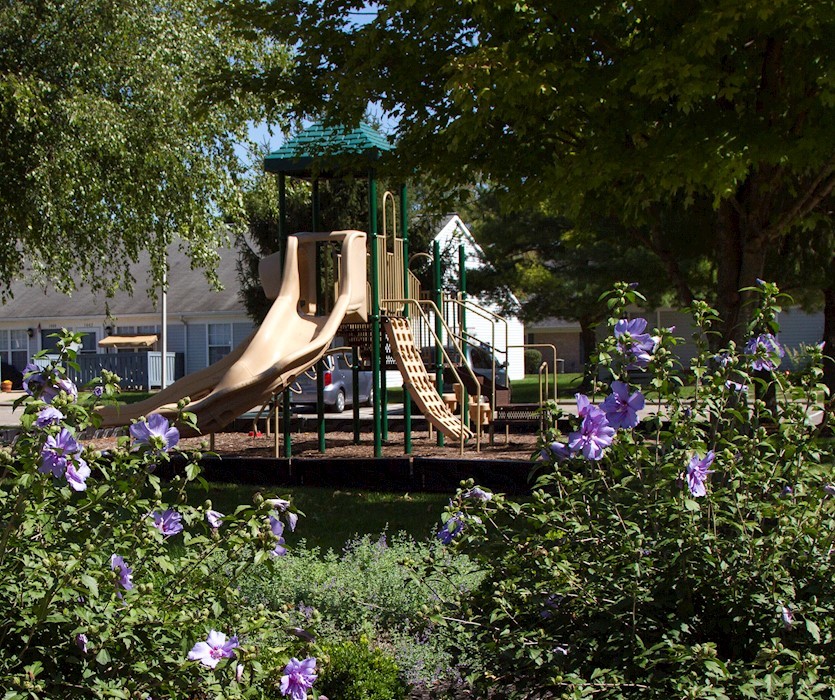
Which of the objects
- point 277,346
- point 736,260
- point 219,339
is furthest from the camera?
point 219,339

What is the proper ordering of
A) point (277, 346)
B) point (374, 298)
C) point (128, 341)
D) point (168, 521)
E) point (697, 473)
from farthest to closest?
point (128, 341) → point (374, 298) → point (277, 346) → point (168, 521) → point (697, 473)

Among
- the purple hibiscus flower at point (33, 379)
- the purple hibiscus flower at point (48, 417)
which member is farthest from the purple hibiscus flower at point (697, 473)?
the purple hibiscus flower at point (33, 379)

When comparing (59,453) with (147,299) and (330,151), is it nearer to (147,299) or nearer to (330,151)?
(330,151)

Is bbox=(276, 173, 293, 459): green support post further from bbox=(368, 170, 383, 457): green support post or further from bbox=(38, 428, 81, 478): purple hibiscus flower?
bbox=(38, 428, 81, 478): purple hibiscus flower

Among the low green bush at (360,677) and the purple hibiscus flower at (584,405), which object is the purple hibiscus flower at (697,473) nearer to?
the purple hibiscus flower at (584,405)

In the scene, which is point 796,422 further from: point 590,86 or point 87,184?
point 87,184

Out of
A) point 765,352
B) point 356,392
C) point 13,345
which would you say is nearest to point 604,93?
point 765,352

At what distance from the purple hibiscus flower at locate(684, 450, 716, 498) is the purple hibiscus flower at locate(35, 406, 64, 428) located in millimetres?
1726

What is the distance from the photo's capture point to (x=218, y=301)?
3622 centimetres

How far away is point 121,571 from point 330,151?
8613 mm

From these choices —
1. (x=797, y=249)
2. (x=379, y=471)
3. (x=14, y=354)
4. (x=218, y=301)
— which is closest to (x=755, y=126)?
(x=379, y=471)

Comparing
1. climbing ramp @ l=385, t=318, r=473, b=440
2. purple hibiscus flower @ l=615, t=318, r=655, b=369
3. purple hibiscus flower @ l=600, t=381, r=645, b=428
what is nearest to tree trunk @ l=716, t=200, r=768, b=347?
climbing ramp @ l=385, t=318, r=473, b=440

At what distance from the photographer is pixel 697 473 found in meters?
2.88

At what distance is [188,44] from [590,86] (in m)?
8.39
